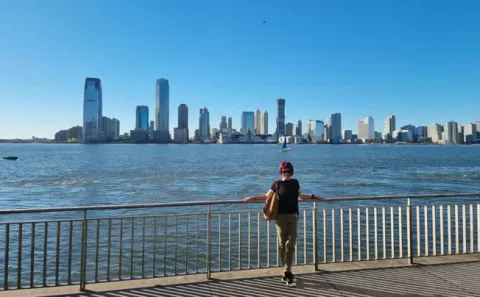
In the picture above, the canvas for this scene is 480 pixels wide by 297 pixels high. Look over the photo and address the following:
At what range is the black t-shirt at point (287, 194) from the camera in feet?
19.9

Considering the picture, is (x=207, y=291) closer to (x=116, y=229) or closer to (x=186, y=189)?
(x=116, y=229)

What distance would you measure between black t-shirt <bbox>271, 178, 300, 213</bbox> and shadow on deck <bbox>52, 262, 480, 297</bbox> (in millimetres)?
1176

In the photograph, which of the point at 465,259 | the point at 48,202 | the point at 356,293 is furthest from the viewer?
the point at 48,202

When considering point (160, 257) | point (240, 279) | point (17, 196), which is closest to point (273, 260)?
point (160, 257)

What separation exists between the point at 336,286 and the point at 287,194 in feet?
5.12

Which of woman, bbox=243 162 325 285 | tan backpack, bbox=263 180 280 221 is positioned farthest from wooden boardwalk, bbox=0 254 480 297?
tan backpack, bbox=263 180 280 221

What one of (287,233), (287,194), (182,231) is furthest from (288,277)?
(182,231)

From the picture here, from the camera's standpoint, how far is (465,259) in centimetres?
726

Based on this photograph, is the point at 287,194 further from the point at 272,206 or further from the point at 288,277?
the point at 288,277

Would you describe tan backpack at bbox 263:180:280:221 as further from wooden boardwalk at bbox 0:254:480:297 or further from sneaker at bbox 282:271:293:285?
wooden boardwalk at bbox 0:254:480:297

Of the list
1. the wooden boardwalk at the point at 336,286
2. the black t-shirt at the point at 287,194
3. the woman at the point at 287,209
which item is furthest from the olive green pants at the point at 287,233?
the wooden boardwalk at the point at 336,286

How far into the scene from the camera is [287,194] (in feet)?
19.9

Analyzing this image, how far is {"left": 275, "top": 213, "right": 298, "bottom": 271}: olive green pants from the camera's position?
612cm

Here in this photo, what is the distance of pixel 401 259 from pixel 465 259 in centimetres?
112
